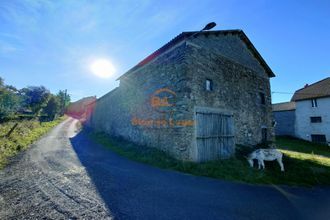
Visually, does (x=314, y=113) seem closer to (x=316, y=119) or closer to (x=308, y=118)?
(x=316, y=119)

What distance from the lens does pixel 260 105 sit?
13523 millimetres

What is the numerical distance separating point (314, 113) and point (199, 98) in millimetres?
25253

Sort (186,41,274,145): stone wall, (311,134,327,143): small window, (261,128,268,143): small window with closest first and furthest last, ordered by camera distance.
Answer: (186,41,274,145): stone wall < (261,128,268,143): small window < (311,134,327,143): small window

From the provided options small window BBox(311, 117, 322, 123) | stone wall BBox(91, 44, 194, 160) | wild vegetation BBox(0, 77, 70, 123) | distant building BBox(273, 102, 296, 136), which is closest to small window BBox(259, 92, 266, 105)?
stone wall BBox(91, 44, 194, 160)

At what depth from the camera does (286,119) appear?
29109mm

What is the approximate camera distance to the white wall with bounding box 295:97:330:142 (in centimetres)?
2355

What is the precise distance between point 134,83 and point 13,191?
957 cm

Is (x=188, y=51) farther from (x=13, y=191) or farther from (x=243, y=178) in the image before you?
(x=13, y=191)

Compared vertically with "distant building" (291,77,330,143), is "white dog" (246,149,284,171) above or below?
below

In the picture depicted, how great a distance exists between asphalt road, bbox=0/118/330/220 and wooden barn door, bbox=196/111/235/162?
231cm

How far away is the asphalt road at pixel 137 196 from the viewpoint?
3.81m

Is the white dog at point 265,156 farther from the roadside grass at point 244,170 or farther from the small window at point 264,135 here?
the small window at point 264,135

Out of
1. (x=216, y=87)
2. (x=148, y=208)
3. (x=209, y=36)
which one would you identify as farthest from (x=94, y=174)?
(x=209, y=36)

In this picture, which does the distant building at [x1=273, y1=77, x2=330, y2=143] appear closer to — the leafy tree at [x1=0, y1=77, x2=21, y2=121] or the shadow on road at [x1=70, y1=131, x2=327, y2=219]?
the shadow on road at [x1=70, y1=131, x2=327, y2=219]
